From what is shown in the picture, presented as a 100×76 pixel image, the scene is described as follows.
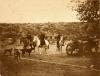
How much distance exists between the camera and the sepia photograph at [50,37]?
214 centimetres

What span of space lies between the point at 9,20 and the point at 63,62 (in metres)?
0.68

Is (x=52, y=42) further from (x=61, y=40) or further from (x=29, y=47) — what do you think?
(x=29, y=47)

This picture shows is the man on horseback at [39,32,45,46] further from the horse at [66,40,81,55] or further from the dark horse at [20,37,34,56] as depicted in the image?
the horse at [66,40,81,55]

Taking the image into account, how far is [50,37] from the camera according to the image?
2.17m

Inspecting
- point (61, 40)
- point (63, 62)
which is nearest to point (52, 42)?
point (61, 40)

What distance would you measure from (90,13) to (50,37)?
47cm

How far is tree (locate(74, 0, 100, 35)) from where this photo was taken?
2.18 meters

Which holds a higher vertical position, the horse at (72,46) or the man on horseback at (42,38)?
the man on horseback at (42,38)

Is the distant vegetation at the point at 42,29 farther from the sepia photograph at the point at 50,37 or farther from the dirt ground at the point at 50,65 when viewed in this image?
the dirt ground at the point at 50,65

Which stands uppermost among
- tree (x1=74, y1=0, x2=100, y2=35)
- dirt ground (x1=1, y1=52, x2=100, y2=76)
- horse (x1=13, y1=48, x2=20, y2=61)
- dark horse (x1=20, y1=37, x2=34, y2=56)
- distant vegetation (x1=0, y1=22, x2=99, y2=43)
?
tree (x1=74, y1=0, x2=100, y2=35)

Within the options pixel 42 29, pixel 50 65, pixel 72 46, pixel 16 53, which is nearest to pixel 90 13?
pixel 72 46

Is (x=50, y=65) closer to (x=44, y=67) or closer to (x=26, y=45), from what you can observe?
(x=44, y=67)

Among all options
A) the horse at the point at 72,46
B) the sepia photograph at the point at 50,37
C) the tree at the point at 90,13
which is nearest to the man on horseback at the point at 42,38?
the sepia photograph at the point at 50,37

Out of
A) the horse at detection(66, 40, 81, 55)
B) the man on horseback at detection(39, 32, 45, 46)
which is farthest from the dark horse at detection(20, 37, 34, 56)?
the horse at detection(66, 40, 81, 55)
